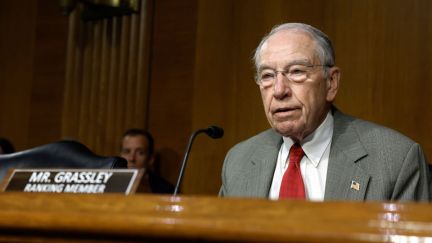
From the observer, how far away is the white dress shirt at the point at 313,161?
2.31 m

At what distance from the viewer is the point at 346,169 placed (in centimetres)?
225

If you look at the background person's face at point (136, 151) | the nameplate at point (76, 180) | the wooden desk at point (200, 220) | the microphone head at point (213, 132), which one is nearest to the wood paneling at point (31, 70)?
the background person's face at point (136, 151)

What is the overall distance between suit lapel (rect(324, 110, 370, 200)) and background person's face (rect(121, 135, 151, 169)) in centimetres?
226

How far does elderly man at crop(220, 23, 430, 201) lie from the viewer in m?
2.21

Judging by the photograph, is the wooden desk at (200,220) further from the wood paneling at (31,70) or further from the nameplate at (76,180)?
the wood paneling at (31,70)

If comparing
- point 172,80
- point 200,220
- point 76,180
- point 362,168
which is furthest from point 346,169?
point 172,80

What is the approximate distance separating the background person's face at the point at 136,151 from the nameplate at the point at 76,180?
292 cm

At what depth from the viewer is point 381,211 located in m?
0.83

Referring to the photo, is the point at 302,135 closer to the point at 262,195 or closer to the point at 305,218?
the point at 262,195

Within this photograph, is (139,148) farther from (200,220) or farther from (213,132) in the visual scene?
(200,220)

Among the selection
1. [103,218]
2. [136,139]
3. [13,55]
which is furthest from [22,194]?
[13,55]

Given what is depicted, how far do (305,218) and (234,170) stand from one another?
169 cm

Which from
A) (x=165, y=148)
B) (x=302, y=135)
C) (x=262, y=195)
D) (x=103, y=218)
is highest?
(x=103, y=218)

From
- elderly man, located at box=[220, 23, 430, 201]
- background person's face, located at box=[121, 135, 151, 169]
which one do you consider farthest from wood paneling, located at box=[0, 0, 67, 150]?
elderly man, located at box=[220, 23, 430, 201]
